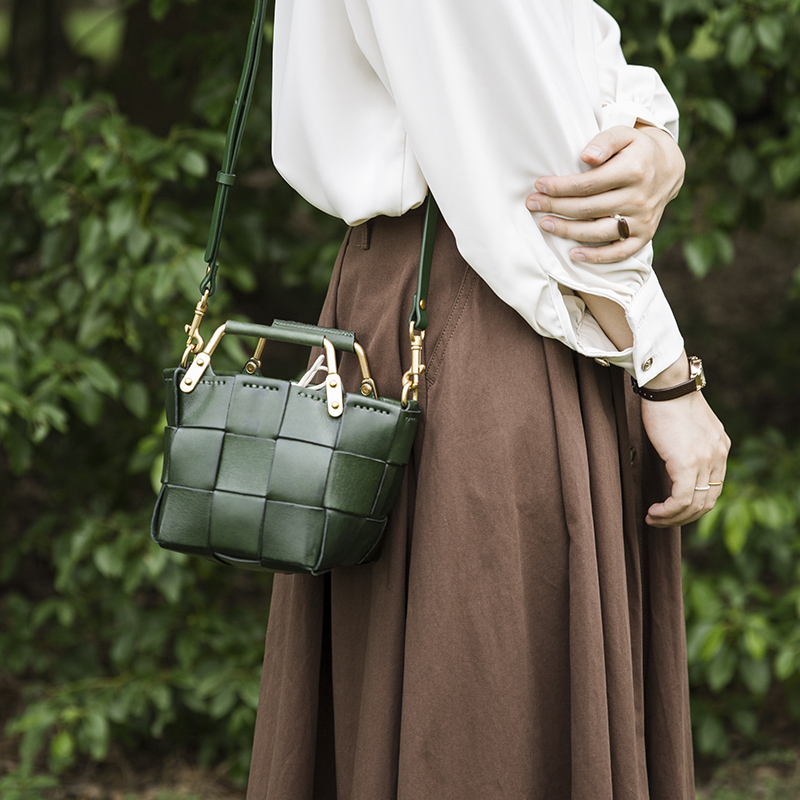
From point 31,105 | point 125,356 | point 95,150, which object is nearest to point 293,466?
point 95,150

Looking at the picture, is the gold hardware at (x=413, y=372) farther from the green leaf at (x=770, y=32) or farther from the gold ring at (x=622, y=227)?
the green leaf at (x=770, y=32)

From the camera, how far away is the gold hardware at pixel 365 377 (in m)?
0.93

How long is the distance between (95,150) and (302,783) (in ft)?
4.56

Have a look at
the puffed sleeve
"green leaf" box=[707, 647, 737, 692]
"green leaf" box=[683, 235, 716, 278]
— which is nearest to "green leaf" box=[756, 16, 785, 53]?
"green leaf" box=[683, 235, 716, 278]

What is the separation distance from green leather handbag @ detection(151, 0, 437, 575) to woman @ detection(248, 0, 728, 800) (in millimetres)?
Answer: 55

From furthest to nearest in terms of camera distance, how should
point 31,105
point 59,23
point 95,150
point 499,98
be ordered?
point 59,23
point 31,105
point 95,150
point 499,98

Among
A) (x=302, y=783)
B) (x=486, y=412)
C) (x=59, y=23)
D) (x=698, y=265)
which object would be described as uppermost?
(x=59, y=23)

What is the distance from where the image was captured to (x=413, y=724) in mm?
946

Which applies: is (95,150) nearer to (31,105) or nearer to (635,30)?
(31,105)

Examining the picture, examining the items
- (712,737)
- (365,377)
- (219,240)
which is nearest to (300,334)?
(365,377)

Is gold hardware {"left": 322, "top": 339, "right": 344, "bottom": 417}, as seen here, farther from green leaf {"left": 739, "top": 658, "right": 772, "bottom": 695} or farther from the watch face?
green leaf {"left": 739, "top": 658, "right": 772, "bottom": 695}

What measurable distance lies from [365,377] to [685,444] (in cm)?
35

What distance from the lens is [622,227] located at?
93cm

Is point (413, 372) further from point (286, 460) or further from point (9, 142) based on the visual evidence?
point (9, 142)
